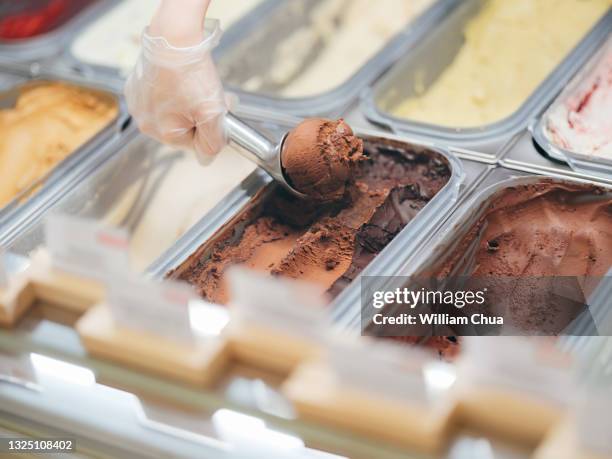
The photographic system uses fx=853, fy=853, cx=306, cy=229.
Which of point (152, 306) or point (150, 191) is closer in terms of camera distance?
point (152, 306)

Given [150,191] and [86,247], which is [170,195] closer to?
[150,191]

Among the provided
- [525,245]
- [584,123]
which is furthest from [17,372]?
[584,123]

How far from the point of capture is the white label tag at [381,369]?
3.50ft

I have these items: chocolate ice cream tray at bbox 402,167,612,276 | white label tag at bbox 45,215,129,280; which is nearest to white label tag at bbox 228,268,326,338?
white label tag at bbox 45,215,129,280

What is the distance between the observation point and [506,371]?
3.43ft

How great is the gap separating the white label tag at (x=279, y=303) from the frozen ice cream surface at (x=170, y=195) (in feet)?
2.56

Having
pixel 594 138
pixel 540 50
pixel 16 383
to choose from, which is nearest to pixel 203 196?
pixel 16 383

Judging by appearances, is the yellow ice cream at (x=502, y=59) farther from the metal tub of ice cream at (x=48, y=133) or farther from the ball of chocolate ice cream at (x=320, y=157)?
the metal tub of ice cream at (x=48, y=133)

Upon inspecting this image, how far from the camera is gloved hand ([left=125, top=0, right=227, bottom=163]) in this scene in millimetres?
1719

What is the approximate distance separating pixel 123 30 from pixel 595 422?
2.29m

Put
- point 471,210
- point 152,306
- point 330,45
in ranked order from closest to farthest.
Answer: point 152,306
point 471,210
point 330,45

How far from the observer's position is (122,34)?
9.30ft

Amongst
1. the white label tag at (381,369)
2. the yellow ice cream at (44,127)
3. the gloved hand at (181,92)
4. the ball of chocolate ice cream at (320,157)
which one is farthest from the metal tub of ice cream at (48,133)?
the white label tag at (381,369)

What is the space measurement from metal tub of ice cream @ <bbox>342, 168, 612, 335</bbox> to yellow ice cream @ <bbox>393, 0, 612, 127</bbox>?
0.47 m
